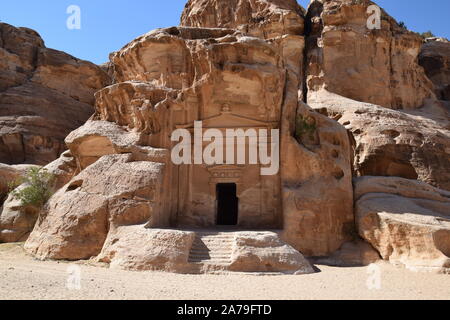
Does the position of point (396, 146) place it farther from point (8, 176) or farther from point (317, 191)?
point (8, 176)

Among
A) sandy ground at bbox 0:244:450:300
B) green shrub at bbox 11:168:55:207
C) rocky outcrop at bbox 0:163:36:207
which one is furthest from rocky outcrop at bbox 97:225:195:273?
rocky outcrop at bbox 0:163:36:207

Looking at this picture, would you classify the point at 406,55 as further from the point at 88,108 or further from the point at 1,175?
the point at 1,175

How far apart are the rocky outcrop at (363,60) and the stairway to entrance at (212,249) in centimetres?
1764

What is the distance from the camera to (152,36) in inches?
952

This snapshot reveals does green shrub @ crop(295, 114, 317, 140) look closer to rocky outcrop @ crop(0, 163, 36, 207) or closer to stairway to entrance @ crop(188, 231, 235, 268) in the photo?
stairway to entrance @ crop(188, 231, 235, 268)

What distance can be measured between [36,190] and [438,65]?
111 feet

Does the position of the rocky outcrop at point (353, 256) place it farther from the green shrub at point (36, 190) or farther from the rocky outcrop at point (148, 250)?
the green shrub at point (36, 190)

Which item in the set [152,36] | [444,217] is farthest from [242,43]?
[444,217]

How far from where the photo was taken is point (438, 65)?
3391 centimetres

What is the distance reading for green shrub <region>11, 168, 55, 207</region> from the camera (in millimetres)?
17875

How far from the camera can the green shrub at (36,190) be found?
58.6 ft

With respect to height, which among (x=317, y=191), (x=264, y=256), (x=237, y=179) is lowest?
(x=264, y=256)

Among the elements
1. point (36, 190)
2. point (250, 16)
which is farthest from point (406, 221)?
point (250, 16)

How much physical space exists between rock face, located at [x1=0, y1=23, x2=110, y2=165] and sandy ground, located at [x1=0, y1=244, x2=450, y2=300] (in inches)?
674
